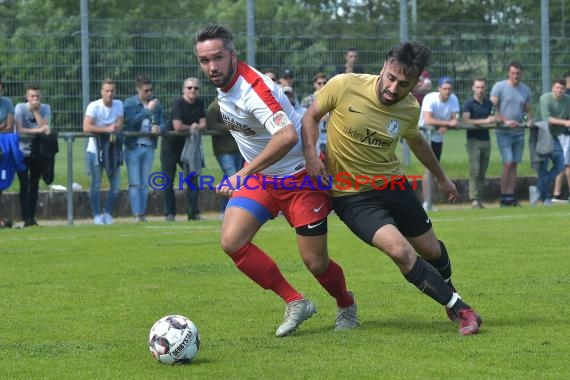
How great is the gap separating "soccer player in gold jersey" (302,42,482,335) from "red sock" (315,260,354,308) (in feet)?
1.24

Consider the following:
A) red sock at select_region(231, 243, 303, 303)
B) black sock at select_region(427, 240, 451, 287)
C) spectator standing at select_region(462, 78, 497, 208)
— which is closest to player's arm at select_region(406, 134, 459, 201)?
black sock at select_region(427, 240, 451, 287)

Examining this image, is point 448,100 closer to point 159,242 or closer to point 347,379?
point 159,242

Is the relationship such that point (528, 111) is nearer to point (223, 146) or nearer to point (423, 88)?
point (423, 88)

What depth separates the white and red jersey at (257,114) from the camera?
767 centimetres

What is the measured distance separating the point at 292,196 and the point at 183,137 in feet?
32.0

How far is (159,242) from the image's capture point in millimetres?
14188

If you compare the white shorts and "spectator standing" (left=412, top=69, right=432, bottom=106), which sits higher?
"spectator standing" (left=412, top=69, right=432, bottom=106)

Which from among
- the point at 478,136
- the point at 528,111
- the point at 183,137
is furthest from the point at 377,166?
the point at 528,111

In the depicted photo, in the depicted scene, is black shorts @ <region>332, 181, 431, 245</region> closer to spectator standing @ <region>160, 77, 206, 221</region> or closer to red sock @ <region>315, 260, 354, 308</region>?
red sock @ <region>315, 260, 354, 308</region>

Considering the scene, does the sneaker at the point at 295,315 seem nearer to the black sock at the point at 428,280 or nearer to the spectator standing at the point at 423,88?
the black sock at the point at 428,280

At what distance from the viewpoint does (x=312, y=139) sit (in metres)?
7.92

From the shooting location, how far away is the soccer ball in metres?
6.93

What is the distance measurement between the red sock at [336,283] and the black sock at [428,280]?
62 centimetres

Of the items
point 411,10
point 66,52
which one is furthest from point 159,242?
point 411,10
